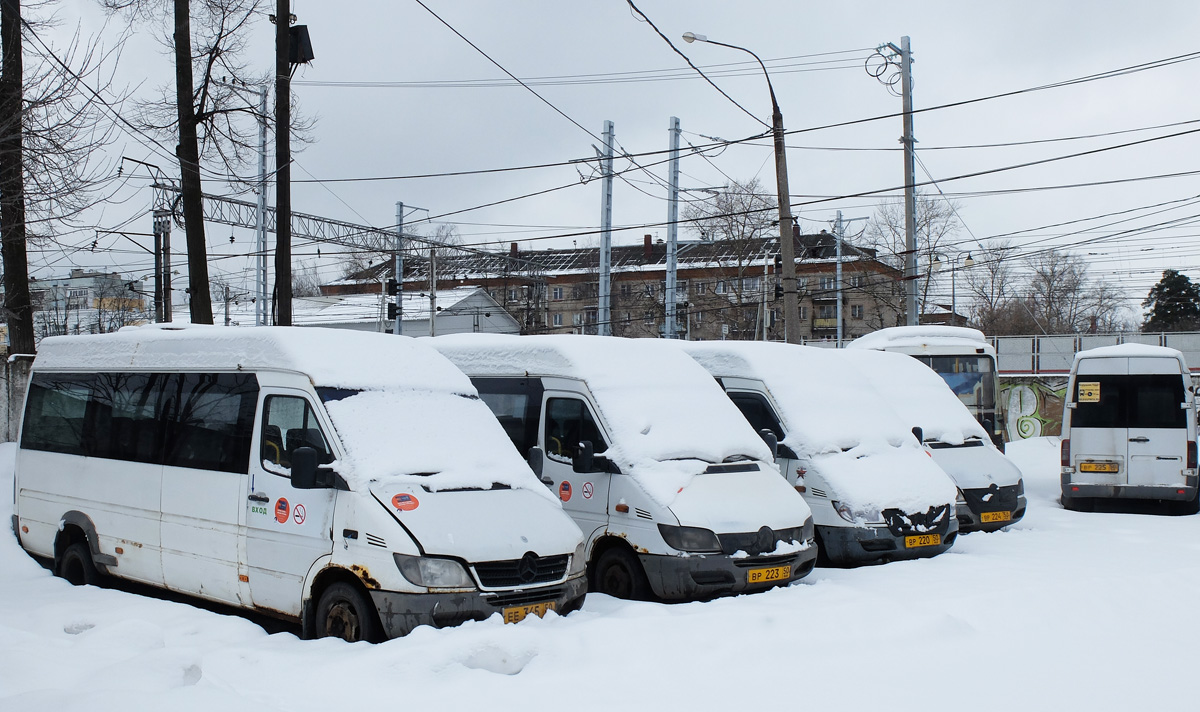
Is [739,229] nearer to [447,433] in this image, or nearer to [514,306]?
[514,306]

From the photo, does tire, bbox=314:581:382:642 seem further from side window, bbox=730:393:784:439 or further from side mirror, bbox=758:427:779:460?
side window, bbox=730:393:784:439

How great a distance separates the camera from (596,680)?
590 cm

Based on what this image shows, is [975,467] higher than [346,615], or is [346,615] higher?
[975,467]

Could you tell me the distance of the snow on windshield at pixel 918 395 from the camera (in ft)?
45.5

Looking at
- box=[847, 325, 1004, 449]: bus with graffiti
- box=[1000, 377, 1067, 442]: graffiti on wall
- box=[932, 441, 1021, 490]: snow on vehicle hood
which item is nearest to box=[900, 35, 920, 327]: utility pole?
box=[847, 325, 1004, 449]: bus with graffiti

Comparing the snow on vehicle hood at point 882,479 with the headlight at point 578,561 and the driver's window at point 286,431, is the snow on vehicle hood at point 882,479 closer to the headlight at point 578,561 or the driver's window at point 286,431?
the headlight at point 578,561

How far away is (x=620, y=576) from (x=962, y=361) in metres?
16.6

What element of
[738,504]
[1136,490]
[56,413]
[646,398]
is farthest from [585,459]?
[1136,490]

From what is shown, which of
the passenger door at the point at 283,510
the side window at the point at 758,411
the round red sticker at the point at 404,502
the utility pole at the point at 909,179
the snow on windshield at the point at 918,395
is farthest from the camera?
the utility pole at the point at 909,179

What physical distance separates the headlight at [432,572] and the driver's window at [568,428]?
2.92 metres

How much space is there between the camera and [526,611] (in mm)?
6926

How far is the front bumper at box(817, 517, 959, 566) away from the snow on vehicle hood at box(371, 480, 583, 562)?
390cm

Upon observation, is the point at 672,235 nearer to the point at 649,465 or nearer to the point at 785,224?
the point at 785,224

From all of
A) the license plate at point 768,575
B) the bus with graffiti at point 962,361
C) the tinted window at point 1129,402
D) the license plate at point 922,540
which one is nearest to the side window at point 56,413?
the license plate at point 768,575
